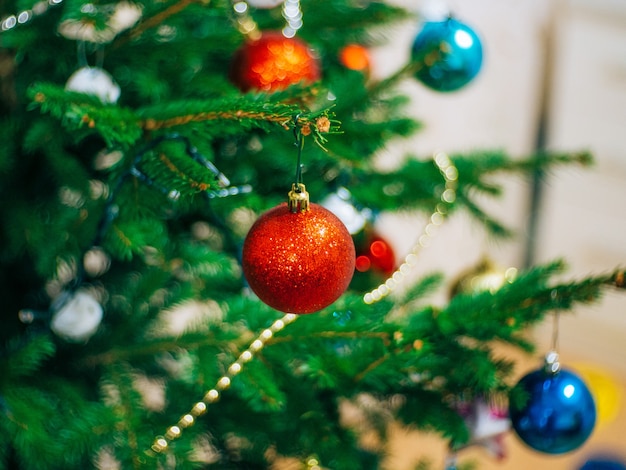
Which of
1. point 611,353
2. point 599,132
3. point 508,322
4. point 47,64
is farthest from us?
point 611,353

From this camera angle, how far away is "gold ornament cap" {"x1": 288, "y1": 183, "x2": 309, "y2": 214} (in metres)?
0.38

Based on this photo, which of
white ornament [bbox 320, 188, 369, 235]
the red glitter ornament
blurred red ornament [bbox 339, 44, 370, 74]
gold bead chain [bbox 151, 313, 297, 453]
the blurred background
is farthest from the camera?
the blurred background

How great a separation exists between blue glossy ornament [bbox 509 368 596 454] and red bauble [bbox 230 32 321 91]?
336 mm

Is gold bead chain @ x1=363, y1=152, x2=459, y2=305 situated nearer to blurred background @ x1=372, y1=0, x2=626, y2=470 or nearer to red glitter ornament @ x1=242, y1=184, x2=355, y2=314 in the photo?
red glitter ornament @ x1=242, y1=184, x2=355, y2=314

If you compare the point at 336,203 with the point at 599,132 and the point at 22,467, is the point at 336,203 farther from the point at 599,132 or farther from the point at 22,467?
the point at 599,132

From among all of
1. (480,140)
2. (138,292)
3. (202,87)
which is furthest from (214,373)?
(480,140)

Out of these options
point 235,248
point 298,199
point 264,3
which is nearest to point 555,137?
point 264,3

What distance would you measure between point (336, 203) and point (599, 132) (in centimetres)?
120

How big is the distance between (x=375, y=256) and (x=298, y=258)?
0.34 metres

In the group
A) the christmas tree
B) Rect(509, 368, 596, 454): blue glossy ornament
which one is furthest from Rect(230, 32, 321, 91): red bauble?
Rect(509, 368, 596, 454): blue glossy ornament

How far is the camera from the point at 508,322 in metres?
0.48

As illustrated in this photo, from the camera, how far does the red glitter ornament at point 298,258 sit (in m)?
0.37

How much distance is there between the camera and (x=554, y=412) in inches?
20.1

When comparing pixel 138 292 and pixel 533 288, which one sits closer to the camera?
pixel 533 288
